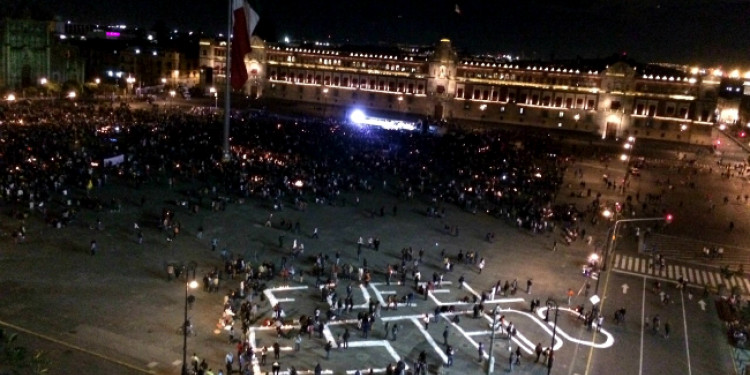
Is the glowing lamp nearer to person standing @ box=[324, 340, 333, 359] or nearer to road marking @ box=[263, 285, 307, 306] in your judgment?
road marking @ box=[263, 285, 307, 306]

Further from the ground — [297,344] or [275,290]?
[275,290]

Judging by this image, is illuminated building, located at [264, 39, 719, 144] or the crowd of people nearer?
the crowd of people

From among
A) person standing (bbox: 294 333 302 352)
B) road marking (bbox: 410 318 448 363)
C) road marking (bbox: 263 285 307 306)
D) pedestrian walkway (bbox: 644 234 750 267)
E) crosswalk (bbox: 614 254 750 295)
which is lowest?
road marking (bbox: 410 318 448 363)

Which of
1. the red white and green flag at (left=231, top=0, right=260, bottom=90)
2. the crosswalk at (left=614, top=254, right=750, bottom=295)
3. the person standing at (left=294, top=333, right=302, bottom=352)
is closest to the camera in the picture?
the person standing at (left=294, top=333, right=302, bottom=352)

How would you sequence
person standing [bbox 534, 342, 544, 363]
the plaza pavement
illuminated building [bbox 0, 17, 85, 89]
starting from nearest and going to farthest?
the plaza pavement < person standing [bbox 534, 342, 544, 363] < illuminated building [bbox 0, 17, 85, 89]

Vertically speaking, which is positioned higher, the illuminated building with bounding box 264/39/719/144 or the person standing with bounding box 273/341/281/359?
the illuminated building with bounding box 264/39/719/144

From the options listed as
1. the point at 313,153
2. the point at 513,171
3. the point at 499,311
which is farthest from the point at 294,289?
the point at 513,171

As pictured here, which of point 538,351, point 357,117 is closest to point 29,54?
point 357,117

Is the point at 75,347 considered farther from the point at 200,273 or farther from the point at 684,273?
the point at 684,273

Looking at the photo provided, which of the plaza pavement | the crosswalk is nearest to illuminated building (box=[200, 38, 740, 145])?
the plaza pavement

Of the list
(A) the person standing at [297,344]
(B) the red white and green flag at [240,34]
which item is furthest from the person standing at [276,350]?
(B) the red white and green flag at [240,34]
